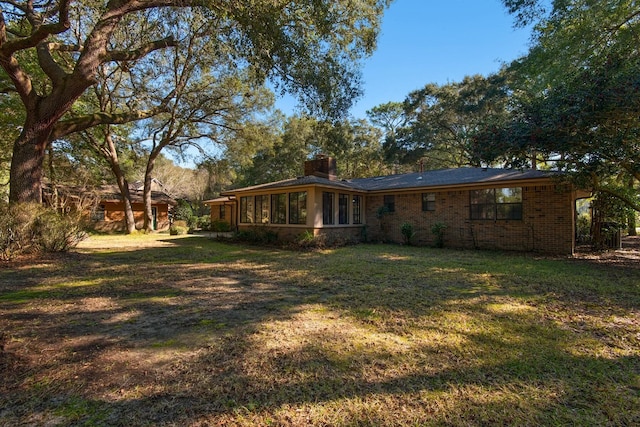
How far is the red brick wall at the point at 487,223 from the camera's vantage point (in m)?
10.3

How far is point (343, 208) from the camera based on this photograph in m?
14.0

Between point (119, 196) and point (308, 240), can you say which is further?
point (119, 196)

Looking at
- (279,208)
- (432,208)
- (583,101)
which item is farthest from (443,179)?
(279,208)

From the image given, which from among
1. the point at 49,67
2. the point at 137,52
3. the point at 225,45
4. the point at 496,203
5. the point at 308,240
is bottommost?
the point at 308,240

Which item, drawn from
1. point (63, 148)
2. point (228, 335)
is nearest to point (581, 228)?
point (228, 335)

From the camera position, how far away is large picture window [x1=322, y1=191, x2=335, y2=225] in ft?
42.3

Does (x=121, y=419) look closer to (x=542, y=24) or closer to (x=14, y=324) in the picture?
(x=14, y=324)

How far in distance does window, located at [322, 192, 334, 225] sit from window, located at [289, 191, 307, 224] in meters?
0.74

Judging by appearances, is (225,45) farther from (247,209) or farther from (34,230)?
(247,209)

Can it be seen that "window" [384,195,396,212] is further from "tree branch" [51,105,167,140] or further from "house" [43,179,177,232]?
"house" [43,179,177,232]

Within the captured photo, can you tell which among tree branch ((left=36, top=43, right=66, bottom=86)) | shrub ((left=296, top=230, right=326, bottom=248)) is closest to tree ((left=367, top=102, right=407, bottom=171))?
shrub ((left=296, top=230, right=326, bottom=248))

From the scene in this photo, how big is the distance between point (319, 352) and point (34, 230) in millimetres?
9540

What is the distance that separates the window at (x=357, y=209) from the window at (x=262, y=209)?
4045 millimetres

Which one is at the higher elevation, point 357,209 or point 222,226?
point 357,209
